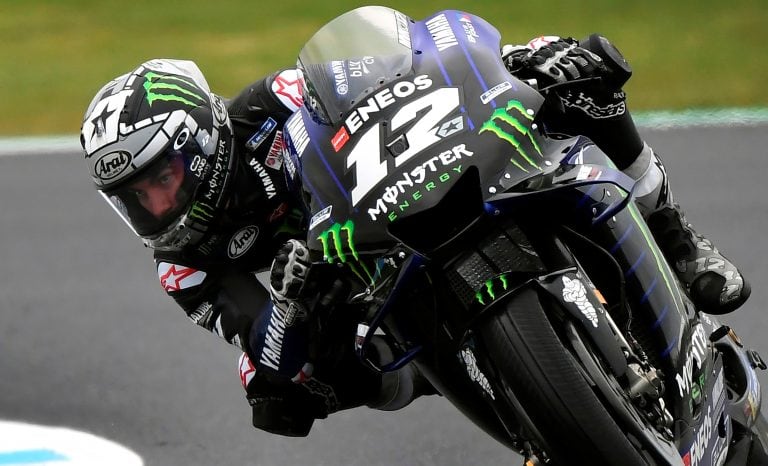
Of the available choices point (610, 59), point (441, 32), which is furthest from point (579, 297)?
point (610, 59)

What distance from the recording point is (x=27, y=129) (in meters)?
8.45

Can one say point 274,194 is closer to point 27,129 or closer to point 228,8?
point 27,129

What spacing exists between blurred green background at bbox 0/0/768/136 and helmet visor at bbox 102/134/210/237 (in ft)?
16.2

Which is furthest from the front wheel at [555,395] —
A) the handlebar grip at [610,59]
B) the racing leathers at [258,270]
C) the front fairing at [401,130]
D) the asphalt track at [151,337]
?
the asphalt track at [151,337]

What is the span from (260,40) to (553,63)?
7287mm

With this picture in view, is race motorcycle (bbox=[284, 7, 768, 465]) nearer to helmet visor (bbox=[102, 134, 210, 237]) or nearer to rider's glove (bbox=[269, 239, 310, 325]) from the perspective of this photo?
rider's glove (bbox=[269, 239, 310, 325])

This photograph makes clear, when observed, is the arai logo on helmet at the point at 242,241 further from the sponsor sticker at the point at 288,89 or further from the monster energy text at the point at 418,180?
the monster energy text at the point at 418,180

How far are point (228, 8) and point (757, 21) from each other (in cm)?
453

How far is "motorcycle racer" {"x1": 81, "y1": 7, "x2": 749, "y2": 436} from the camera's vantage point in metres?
3.45

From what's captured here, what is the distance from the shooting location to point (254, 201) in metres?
3.80

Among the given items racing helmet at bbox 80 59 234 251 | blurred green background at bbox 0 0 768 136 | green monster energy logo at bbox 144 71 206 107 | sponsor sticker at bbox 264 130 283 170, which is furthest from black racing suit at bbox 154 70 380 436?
blurred green background at bbox 0 0 768 136

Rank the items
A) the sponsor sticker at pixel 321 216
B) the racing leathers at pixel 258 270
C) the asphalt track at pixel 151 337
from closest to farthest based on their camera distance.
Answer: the sponsor sticker at pixel 321 216 → the racing leathers at pixel 258 270 → the asphalt track at pixel 151 337

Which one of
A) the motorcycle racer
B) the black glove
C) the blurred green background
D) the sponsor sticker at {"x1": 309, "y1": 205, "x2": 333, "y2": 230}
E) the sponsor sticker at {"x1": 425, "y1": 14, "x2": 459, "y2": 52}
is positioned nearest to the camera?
the sponsor sticker at {"x1": 309, "y1": 205, "x2": 333, "y2": 230}

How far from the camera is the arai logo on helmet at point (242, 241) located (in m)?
3.84
